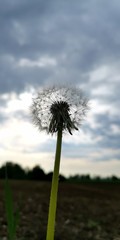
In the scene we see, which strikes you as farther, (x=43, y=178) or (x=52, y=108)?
(x=43, y=178)

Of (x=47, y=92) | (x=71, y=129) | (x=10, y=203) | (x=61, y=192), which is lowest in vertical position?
(x=10, y=203)

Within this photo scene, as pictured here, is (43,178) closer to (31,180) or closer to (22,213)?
(31,180)

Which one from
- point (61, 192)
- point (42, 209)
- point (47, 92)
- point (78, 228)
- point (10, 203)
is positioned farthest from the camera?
point (61, 192)

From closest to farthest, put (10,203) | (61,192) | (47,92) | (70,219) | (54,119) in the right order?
1. (10,203)
2. (54,119)
3. (47,92)
4. (70,219)
5. (61,192)

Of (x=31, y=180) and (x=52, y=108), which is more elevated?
(x=31, y=180)

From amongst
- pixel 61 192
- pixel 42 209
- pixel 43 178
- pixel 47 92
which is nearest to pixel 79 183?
pixel 43 178

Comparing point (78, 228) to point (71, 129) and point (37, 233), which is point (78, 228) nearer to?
point (37, 233)
